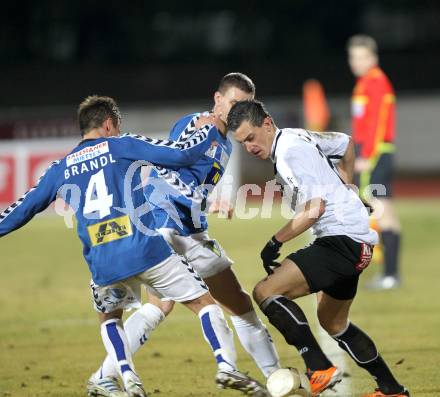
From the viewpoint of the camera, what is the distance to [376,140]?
10.4m

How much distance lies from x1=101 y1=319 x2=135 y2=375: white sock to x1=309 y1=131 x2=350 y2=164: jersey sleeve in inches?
61.9

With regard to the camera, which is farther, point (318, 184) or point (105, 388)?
point (105, 388)

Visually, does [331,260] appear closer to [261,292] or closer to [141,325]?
[261,292]

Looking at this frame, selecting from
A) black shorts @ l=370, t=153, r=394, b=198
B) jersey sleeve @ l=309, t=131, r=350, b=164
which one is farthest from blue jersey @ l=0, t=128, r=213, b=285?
black shorts @ l=370, t=153, r=394, b=198

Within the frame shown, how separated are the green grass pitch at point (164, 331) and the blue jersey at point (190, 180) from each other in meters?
1.05

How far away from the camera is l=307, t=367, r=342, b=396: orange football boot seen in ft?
17.1

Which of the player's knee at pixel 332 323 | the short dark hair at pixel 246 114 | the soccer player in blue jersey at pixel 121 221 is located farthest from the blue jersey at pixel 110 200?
the player's knee at pixel 332 323

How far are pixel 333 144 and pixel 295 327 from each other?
1.18 metres

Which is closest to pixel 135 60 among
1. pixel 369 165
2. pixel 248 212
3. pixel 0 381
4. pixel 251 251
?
pixel 248 212

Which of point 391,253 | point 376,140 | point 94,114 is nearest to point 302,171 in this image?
point 94,114

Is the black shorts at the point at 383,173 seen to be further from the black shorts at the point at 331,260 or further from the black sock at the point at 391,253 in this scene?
the black shorts at the point at 331,260

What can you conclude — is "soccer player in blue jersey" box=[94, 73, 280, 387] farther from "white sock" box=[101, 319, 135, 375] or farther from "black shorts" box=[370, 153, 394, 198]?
"black shorts" box=[370, 153, 394, 198]

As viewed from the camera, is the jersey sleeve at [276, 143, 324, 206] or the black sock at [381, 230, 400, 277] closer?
the jersey sleeve at [276, 143, 324, 206]

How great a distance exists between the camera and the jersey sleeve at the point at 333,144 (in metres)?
5.83
